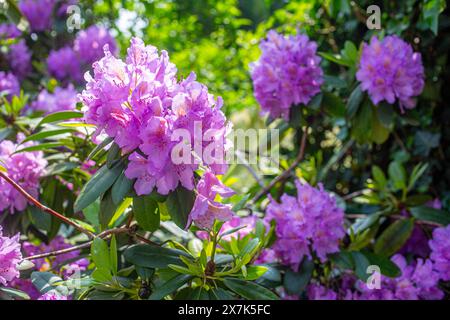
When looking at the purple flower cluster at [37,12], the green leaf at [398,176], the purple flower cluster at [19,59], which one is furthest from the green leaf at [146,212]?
the purple flower cluster at [37,12]

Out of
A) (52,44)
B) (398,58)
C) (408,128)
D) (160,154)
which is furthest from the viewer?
(52,44)

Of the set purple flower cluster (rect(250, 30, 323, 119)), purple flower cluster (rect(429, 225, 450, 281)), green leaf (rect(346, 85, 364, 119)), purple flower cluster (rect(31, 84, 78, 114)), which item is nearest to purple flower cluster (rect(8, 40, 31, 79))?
purple flower cluster (rect(31, 84, 78, 114))

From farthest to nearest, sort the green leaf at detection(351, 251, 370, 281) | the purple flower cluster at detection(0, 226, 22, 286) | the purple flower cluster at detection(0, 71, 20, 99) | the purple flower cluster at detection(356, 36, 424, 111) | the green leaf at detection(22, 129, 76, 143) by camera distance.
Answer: the purple flower cluster at detection(0, 71, 20, 99)
the purple flower cluster at detection(356, 36, 424, 111)
the green leaf at detection(351, 251, 370, 281)
the green leaf at detection(22, 129, 76, 143)
the purple flower cluster at detection(0, 226, 22, 286)

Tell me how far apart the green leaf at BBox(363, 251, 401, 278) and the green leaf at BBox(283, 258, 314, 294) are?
0.53 feet

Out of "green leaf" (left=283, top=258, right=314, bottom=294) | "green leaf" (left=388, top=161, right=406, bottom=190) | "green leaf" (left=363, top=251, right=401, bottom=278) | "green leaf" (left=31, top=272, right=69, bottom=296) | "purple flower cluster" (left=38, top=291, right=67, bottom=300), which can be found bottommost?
"green leaf" (left=283, top=258, right=314, bottom=294)

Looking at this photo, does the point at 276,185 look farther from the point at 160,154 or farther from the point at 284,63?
the point at 160,154

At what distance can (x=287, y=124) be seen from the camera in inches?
78.4

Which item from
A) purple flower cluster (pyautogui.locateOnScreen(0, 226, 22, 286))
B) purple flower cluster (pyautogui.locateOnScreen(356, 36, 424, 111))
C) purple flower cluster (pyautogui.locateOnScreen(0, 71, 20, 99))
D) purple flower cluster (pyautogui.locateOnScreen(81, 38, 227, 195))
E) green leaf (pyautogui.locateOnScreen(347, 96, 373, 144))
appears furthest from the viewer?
purple flower cluster (pyautogui.locateOnScreen(0, 71, 20, 99))

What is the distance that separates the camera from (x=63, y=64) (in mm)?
2658

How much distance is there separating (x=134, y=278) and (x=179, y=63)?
7.82 feet

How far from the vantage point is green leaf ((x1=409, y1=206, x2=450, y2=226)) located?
1724 mm

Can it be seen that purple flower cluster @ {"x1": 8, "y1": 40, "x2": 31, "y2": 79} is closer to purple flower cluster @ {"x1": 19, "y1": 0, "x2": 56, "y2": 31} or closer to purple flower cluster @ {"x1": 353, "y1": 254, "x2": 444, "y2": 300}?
purple flower cluster @ {"x1": 19, "y1": 0, "x2": 56, "y2": 31}

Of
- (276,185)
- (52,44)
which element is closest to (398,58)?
(276,185)

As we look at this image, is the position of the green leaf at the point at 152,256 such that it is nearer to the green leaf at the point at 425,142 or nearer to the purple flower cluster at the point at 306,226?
the purple flower cluster at the point at 306,226
